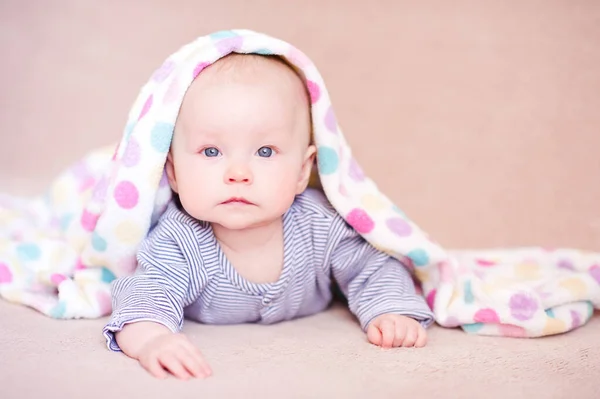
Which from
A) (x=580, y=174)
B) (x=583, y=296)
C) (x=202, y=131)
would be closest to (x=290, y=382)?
(x=202, y=131)

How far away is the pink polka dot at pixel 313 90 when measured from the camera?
53.3 inches

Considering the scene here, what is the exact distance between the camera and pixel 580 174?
1.83 metres

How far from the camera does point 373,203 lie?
141cm

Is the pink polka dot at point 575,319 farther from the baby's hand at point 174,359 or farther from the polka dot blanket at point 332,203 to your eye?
the baby's hand at point 174,359

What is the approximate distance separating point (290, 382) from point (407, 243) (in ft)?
1.42

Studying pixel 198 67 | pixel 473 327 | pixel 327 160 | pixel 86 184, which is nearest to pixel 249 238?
pixel 327 160

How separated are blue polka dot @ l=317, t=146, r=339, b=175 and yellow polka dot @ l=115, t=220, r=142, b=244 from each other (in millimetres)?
336

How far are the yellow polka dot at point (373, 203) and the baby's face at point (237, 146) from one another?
0.54 ft

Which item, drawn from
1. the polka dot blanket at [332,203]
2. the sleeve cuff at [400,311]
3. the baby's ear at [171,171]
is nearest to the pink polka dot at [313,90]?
the polka dot blanket at [332,203]

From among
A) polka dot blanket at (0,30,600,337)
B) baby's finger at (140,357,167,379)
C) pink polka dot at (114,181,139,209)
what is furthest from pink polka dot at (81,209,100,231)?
baby's finger at (140,357,167,379)

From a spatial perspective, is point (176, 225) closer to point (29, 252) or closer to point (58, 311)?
point (58, 311)

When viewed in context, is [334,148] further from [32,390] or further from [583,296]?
[32,390]

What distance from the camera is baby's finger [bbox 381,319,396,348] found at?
1.21m

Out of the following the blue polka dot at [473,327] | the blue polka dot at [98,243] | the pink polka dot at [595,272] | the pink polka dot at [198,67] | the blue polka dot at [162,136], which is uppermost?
the pink polka dot at [198,67]
